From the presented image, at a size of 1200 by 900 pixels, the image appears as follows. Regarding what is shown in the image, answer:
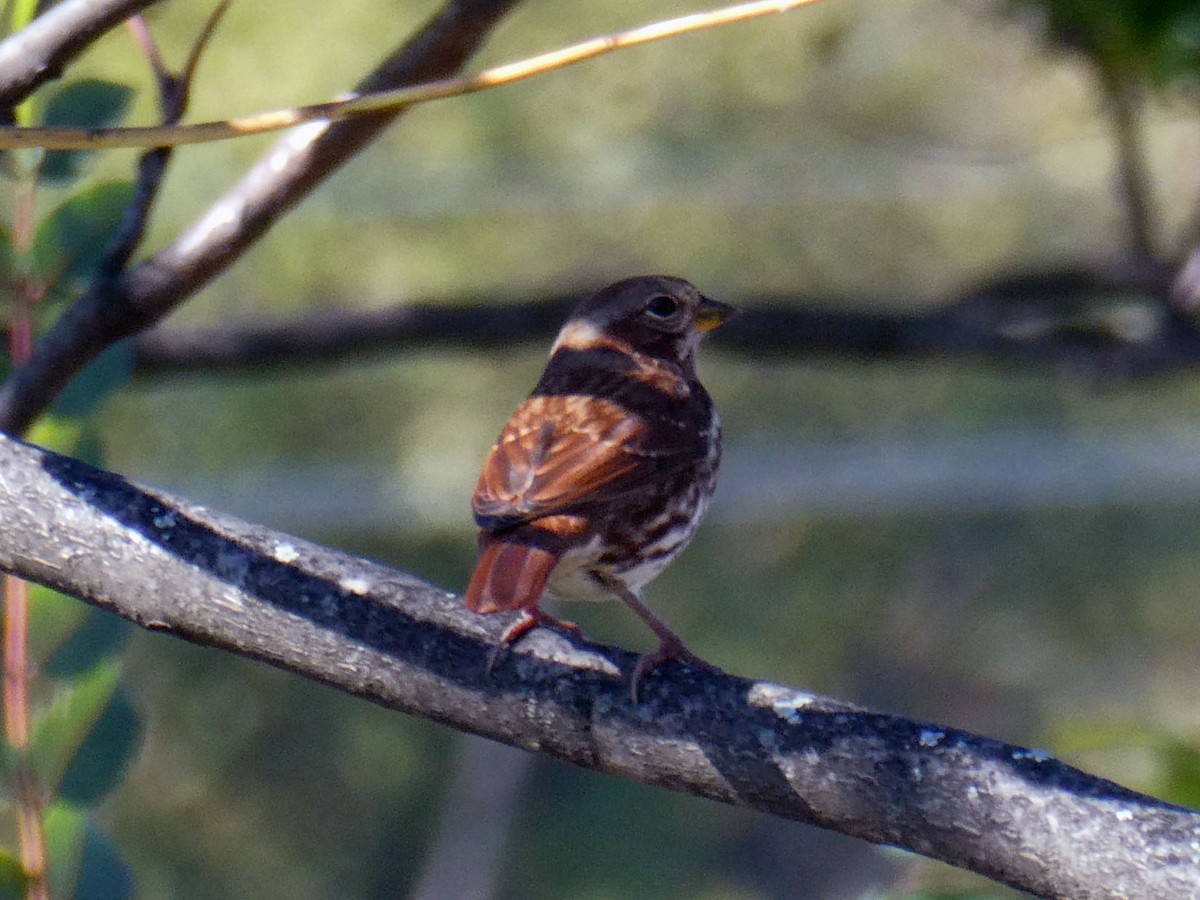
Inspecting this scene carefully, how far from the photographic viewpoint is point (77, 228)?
1.85 metres

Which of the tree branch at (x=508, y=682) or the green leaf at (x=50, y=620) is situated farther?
the green leaf at (x=50, y=620)

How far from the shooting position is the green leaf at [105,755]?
1525 millimetres

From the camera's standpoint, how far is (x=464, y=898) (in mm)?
4316

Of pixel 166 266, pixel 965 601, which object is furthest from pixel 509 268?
pixel 166 266

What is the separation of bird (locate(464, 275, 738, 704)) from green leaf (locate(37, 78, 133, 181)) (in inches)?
26.8

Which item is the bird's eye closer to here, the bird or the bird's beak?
the bird's beak

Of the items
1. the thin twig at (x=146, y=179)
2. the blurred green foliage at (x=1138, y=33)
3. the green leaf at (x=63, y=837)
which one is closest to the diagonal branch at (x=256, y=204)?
the thin twig at (x=146, y=179)

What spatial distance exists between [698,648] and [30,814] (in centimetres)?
303

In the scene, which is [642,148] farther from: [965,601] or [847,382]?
[965,601]

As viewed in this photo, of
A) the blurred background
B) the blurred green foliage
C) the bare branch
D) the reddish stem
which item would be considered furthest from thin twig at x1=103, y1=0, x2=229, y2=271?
the blurred background

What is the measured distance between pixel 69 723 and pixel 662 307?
1703mm

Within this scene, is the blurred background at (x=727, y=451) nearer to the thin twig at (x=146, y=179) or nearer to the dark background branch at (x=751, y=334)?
the dark background branch at (x=751, y=334)

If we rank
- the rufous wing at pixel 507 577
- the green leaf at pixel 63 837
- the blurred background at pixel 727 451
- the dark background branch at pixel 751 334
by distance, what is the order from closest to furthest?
the green leaf at pixel 63 837 < the rufous wing at pixel 507 577 < the dark background branch at pixel 751 334 < the blurred background at pixel 727 451

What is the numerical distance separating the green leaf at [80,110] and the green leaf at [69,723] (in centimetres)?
63
